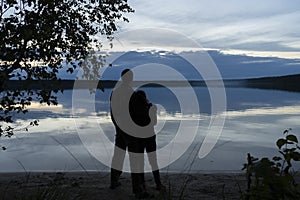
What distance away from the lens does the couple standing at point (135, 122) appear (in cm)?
670

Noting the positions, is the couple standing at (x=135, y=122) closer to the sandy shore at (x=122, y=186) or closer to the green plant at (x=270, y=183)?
the sandy shore at (x=122, y=186)

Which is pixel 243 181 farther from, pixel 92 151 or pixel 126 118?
pixel 92 151

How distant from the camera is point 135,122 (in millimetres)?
6781

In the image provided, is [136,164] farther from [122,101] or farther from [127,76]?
[127,76]

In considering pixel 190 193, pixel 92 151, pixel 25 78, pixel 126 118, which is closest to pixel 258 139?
pixel 92 151

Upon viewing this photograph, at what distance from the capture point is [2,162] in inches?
547

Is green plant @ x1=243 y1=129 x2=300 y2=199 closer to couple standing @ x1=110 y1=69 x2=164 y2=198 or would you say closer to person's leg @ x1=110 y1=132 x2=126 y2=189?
couple standing @ x1=110 y1=69 x2=164 y2=198

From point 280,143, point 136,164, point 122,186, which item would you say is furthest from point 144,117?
point 280,143

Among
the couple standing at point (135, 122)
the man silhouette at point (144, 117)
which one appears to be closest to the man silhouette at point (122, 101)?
the couple standing at point (135, 122)

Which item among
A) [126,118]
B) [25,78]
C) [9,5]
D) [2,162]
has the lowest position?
[2,162]

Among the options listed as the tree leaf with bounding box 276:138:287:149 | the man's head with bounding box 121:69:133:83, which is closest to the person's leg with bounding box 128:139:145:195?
the man's head with bounding box 121:69:133:83

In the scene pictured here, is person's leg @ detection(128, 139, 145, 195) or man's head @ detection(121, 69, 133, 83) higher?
man's head @ detection(121, 69, 133, 83)

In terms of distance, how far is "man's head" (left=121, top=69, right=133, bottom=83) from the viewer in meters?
6.74

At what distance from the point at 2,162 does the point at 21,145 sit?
3.90 m
